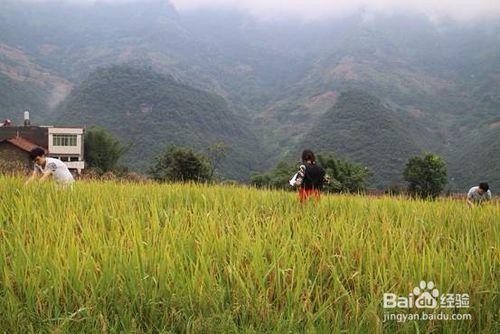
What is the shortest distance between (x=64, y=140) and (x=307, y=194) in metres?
44.5

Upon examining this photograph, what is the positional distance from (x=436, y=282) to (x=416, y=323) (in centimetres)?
57

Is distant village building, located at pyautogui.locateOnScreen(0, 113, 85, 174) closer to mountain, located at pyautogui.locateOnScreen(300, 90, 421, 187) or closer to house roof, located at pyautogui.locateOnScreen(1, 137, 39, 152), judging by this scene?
house roof, located at pyautogui.locateOnScreen(1, 137, 39, 152)

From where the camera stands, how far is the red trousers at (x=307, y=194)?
6.38 meters

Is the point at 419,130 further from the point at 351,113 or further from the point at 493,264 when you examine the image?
the point at 493,264

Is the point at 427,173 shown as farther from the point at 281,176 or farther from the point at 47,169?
the point at 47,169

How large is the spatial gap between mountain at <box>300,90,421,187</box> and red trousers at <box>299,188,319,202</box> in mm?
69758

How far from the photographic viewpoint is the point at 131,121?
10038cm

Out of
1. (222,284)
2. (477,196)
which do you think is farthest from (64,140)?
(222,284)

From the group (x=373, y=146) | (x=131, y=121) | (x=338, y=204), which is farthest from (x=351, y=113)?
(x=338, y=204)

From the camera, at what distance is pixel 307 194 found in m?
6.55

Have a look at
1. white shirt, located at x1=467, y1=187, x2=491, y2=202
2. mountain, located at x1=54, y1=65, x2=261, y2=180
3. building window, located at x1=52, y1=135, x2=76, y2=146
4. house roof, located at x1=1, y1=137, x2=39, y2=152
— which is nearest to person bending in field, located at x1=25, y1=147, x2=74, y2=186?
white shirt, located at x1=467, y1=187, x2=491, y2=202

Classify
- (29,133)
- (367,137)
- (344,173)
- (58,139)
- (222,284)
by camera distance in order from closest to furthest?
(222,284) < (344,173) < (58,139) < (29,133) < (367,137)

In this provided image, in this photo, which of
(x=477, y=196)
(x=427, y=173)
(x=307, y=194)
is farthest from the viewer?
(x=427, y=173)

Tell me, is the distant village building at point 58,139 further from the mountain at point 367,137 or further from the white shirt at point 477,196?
the mountain at point 367,137
